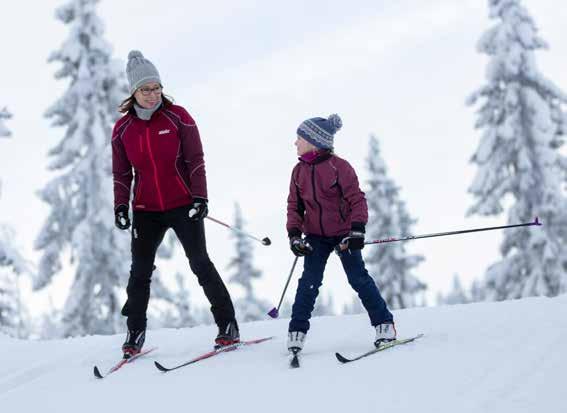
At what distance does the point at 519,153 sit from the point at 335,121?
14593 mm

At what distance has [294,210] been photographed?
6207mm

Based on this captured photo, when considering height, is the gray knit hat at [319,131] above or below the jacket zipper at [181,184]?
above

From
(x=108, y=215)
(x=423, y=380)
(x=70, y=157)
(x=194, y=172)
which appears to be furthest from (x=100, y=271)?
(x=423, y=380)

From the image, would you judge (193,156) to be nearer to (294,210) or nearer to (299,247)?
(294,210)

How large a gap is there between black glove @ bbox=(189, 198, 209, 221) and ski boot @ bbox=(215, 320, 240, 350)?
3.73 feet

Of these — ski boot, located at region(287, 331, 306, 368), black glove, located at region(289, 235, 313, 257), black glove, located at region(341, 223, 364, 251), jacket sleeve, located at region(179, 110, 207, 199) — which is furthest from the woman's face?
ski boot, located at region(287, 331, 306, 368)

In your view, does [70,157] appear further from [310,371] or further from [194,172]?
[310,371]

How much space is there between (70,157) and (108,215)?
98.8 inches

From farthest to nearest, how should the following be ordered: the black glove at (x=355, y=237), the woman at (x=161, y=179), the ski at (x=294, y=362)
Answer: the woman at (x=161, y=179) → the black glove at (x=355, y=237) → the ski at (x=294, y=362)

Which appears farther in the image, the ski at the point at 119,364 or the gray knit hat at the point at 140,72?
the gray knit hat at the point at 140,72

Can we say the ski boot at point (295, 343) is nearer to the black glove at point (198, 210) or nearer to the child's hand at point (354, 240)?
the child's hand at point (354, 240)

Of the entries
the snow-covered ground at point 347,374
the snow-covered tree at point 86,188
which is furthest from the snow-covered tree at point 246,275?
the snow-covered ground at point 347,374

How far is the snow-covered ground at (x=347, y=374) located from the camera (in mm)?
4461

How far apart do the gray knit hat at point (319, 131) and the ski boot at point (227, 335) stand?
1960 millimetres
